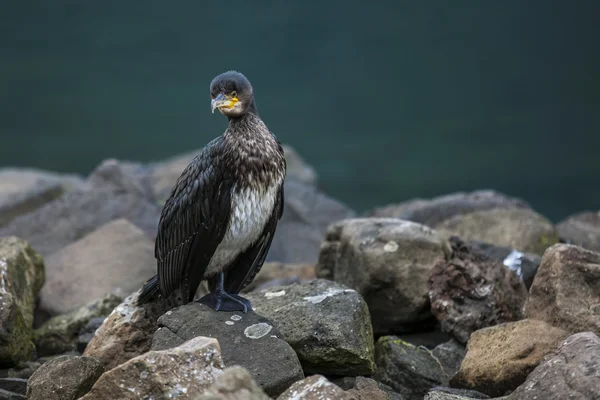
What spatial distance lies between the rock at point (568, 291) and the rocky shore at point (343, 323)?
1cm

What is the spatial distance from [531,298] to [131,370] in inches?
129

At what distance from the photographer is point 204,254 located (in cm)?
606

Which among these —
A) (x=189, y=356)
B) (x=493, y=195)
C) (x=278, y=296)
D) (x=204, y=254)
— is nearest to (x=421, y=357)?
(x=278, y=296)

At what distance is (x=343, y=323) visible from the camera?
607 centimetres

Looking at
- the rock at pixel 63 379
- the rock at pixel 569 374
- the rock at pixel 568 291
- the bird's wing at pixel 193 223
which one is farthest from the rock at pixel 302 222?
the rock at pixel 569 374

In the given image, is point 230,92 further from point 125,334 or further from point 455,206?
point 455,206

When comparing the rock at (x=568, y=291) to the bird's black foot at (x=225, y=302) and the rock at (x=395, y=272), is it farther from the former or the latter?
the bird's black foot at (x=225, y=302)

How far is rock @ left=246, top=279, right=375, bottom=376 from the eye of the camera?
5.99m

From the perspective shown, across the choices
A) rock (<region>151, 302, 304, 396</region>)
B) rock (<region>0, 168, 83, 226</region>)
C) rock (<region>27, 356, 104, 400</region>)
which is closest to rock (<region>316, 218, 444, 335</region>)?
rock (<region>151, 302, 304, 396</region>)

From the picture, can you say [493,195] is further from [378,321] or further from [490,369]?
[490,369]

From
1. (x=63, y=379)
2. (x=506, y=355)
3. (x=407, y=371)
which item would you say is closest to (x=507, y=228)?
(x=407, y=371)

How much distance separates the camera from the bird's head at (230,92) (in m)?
5.74

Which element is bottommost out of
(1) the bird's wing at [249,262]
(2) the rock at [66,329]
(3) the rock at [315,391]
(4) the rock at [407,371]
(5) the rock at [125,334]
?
(2) the rock at [66,329]

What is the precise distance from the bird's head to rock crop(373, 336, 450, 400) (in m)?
2.27
